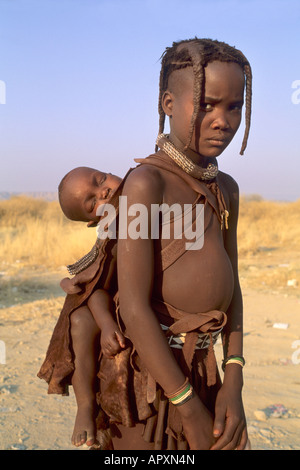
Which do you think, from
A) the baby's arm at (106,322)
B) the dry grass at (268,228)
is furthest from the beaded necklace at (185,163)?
the dry grass at (268,228)

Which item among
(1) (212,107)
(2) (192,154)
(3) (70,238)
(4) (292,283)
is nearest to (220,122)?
(1) (212,107)

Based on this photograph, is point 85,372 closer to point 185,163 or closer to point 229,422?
point 229,422

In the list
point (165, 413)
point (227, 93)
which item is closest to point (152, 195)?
point (227, 93)

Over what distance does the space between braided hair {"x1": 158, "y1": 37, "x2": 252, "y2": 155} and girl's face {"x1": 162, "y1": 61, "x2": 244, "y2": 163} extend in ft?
0.07

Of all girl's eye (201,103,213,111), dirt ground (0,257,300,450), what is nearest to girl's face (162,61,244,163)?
girl's eye (201,103,213,111)

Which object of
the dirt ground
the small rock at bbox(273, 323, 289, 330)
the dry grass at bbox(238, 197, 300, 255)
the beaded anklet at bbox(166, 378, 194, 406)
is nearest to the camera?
the beaded anklet at bbox(166, 378, 194, 406)

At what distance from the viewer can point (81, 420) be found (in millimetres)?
1695

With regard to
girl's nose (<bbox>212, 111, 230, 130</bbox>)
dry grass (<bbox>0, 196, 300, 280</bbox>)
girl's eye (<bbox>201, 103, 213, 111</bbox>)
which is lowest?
dry grass (<bbox>0, 196, 300, 280</bbox>)

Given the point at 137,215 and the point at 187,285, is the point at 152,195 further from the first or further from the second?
the point at 187,285

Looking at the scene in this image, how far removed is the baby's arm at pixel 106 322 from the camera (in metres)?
1.61

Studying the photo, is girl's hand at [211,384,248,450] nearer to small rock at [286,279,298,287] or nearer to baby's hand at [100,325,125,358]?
baby's hand at [100,325,125,358]

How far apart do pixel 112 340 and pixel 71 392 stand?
125 inches

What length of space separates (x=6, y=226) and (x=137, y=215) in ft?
61.1

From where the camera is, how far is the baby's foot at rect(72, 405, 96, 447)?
66.4 inches
